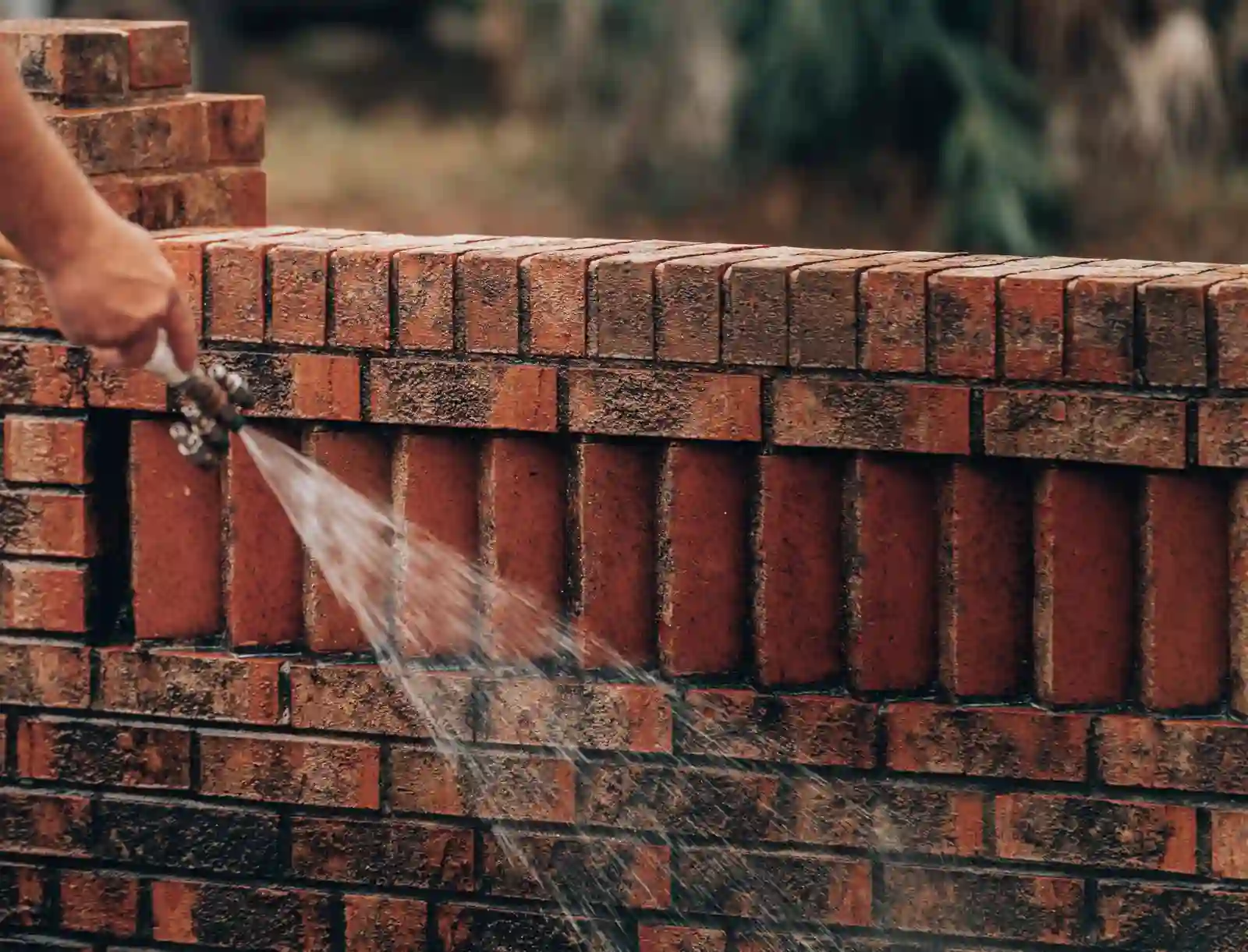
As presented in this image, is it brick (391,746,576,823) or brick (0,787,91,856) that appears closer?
brick (391,746,576,823)

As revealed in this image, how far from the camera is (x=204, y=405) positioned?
306cm

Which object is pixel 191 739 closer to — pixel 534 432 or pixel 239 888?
pixel 239 888

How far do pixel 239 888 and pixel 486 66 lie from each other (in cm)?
1828

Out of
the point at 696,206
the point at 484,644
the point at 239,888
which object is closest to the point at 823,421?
the point at 484,644

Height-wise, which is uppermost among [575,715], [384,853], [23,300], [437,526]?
[23,300]

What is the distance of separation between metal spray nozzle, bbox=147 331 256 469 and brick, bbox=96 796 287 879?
1.89 feet

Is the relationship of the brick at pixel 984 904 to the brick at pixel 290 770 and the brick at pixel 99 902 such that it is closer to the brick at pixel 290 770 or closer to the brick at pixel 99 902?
the brick at pixel 290 770

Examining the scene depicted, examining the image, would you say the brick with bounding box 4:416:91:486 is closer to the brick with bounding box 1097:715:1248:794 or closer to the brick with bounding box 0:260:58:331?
the brick with bounding box 0:260:58:331

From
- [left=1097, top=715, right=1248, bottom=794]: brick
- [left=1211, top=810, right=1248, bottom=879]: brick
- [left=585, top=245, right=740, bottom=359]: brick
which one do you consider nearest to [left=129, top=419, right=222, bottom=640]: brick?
[left=585, top=245, right=740, bottom=359]: brick

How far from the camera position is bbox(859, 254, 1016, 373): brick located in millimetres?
3016

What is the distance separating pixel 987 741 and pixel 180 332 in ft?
4.14

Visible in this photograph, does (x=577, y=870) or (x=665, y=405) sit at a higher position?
(x=665, y=405)

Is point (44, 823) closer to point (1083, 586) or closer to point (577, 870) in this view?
point (577, 870)

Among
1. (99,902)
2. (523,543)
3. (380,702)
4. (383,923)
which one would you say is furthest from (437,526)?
(99,902)
